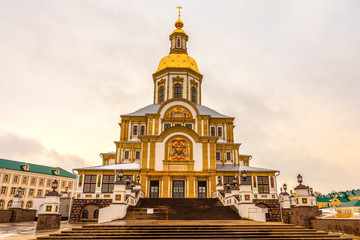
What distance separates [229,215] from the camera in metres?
22.6

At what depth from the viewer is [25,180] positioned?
63594mm

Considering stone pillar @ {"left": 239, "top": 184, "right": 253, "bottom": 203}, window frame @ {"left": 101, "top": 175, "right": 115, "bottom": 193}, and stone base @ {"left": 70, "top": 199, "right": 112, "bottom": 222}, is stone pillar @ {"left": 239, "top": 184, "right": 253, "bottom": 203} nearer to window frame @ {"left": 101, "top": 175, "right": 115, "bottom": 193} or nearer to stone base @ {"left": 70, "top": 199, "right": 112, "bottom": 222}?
stone base @ {"left": 70, "top": 199, "right": 112, "bottom": 222}

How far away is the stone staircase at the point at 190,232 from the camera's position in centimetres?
1283

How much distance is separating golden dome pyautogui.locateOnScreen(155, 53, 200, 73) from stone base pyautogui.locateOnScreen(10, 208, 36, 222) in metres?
28.5

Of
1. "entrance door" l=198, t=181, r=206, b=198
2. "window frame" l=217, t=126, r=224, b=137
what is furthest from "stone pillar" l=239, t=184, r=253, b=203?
"window frame" l=217, t=126, r=224, b=137

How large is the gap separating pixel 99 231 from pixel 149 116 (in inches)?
1055

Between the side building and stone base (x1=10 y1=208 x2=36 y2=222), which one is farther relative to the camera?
the side building

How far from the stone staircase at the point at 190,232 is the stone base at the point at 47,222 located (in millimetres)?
4838

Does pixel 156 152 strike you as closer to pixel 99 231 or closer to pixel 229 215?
pixel 229 215

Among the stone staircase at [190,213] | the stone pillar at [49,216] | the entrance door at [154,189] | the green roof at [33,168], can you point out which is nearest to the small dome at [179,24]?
the entrance door at [154,189]

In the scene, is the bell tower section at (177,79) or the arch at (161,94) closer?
the bell tower section at (177,79)

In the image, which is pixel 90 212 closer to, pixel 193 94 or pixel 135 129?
pixel 135 129

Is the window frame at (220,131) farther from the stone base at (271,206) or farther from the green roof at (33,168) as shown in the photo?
the green roof at (33,168)

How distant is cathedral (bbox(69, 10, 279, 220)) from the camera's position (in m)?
33.2
